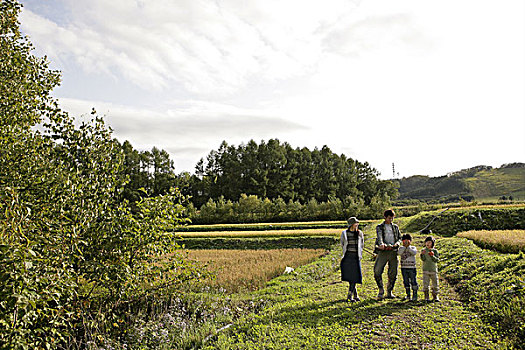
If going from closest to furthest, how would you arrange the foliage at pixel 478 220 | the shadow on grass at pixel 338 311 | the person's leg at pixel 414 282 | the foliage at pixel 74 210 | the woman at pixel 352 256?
the foliage at pixel 74 210 < the shadow on grass at pixel 338 311 < the person's leg at pixel 414 282 < the woman at pixel 352 256 < the foliage at pixel 478 220

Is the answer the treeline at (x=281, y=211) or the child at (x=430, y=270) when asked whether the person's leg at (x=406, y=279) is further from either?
the treeline at (x=281, y=211)

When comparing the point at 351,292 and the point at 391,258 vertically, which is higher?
the point at 391,258

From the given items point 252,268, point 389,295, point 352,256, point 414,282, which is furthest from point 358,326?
point 252,268

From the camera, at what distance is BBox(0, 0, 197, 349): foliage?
4.93m

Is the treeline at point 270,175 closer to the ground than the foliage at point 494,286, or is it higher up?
higher up

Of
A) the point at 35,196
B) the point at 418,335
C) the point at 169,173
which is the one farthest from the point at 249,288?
the point at 169,173

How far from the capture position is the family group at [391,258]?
7.96 m

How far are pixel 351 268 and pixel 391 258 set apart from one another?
1046 millimetres

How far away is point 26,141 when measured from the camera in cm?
603

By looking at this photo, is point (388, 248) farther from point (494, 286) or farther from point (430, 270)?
point (494, 286)

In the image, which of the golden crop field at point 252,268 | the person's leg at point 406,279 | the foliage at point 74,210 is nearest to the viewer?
the foliage at point 74,210

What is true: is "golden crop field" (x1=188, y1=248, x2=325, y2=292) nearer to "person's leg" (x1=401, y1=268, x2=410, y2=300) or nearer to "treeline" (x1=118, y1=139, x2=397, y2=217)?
"person's leg" (x1=401, y1=268, x2=410, y2=300)

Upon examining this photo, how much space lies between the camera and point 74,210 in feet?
18.0

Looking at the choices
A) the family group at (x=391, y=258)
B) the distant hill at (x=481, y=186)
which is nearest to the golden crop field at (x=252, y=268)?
the family group at (x=391, y=258)
